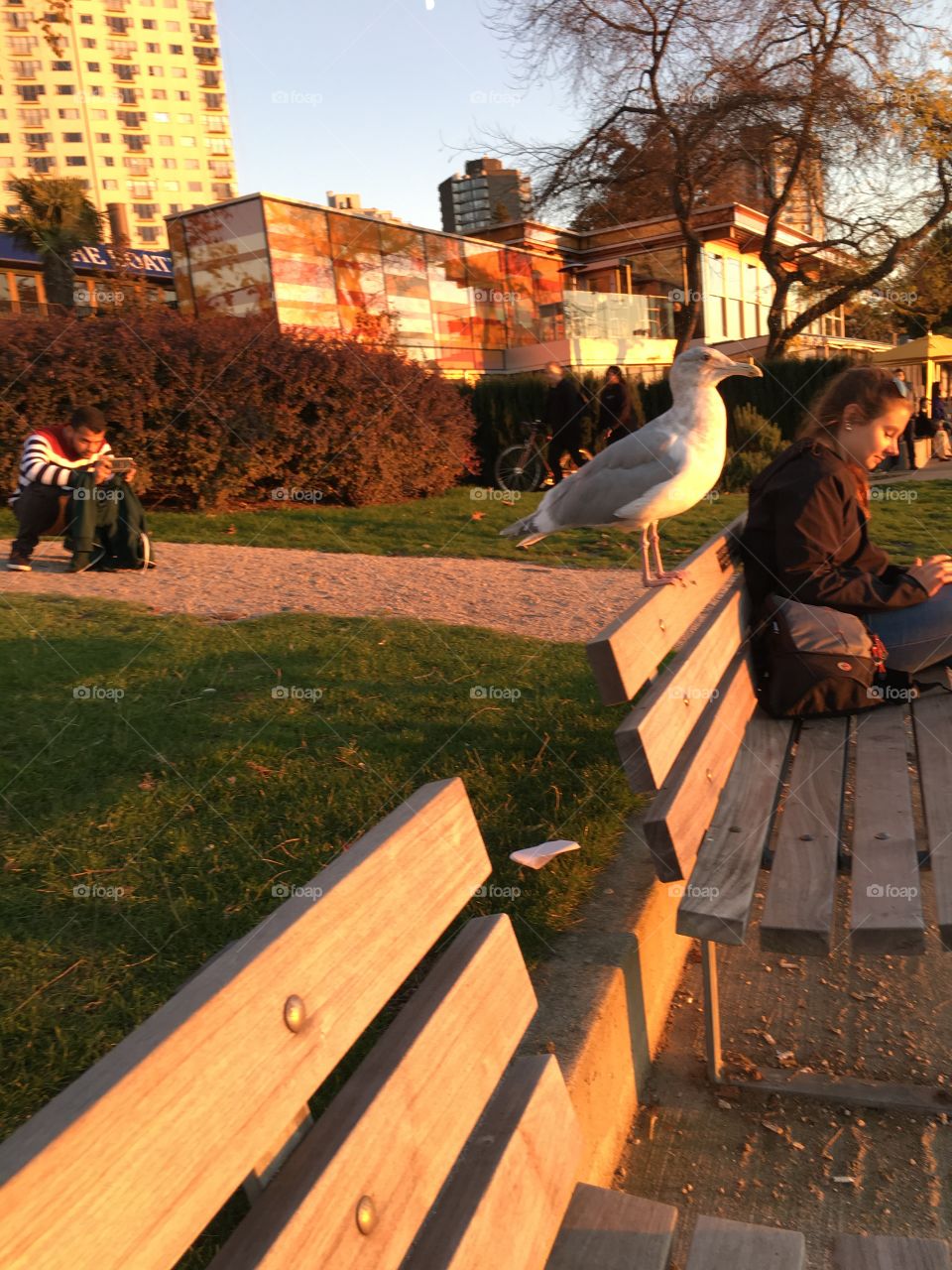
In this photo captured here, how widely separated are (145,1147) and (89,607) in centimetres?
580

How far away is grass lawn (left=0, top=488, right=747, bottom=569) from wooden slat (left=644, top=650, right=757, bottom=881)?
5.45m

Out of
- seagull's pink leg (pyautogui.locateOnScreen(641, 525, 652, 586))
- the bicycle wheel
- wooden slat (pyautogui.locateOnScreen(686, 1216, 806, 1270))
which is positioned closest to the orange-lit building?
the bicycle wheel

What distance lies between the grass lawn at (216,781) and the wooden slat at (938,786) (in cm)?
100

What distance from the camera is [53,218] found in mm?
24875

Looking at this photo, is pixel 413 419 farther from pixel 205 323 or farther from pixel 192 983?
pixel 192 983

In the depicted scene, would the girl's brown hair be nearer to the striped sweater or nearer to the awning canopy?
the striped sweater

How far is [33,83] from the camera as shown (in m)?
110

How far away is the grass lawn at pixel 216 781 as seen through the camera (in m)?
2.53

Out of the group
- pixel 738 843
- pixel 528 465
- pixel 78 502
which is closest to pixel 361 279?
pixel 528 465

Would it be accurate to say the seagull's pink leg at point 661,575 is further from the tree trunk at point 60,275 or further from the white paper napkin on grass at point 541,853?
the tree trunk at point 60,275

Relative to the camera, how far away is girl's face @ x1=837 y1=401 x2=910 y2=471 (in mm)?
3727

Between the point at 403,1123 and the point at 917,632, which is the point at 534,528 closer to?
the point at 917,632

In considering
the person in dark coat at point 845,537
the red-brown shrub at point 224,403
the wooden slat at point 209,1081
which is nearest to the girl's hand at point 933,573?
the person in dark coat at point 845,537

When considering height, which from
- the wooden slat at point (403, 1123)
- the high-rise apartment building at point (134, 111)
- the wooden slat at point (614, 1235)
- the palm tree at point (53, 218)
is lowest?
the wooden slat at point (614, 1235)
